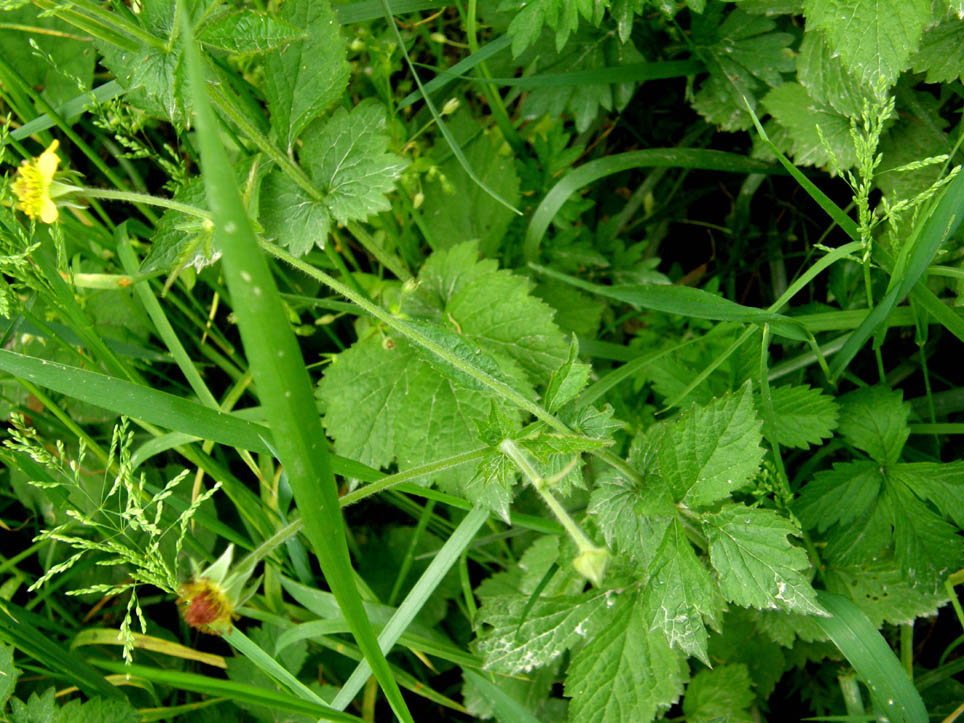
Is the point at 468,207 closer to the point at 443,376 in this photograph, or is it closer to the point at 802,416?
the point at 443,376

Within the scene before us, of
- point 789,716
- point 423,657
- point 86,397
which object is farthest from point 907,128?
point 86,397

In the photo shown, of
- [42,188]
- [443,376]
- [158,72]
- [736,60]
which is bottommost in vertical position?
[443,376]

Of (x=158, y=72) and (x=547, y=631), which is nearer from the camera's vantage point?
(x=158, y=72)

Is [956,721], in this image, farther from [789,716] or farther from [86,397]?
[86,397]

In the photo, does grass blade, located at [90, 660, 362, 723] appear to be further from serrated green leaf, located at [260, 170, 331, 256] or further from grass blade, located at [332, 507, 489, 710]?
serrated green leaf, located at [260, 170, 331, 256]

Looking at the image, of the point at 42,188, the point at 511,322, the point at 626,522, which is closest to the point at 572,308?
the point at 511,322

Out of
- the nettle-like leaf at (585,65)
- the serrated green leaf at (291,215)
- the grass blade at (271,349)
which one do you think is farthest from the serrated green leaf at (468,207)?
the grass blade at (271,349)
